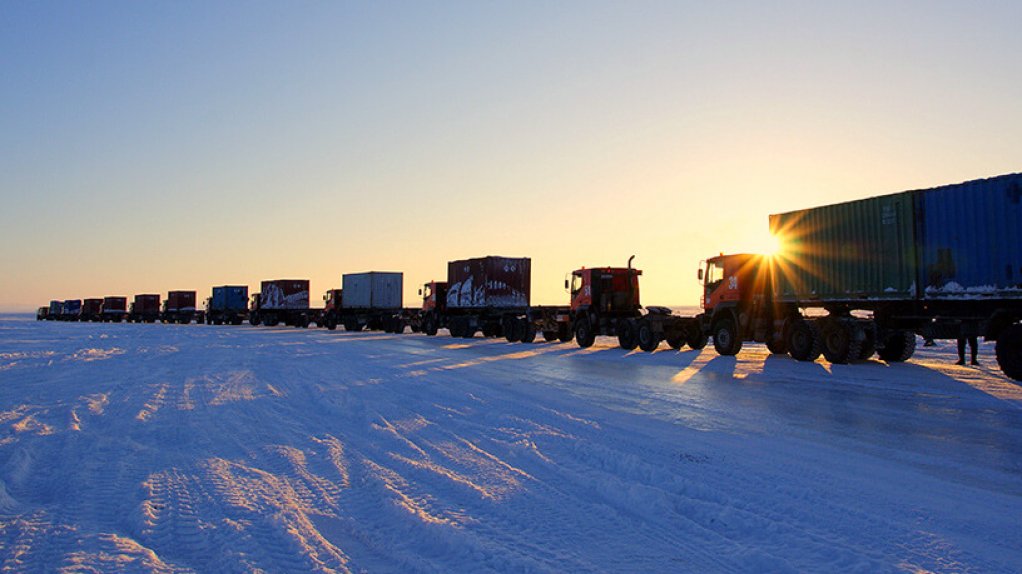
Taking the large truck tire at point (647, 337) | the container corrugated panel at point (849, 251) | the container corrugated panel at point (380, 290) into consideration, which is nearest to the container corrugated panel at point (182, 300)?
the container corrugated panel at point (380, 290)

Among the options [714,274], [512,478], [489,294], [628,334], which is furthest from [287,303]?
[512,478]

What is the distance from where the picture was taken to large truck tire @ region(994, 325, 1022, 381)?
12.5m

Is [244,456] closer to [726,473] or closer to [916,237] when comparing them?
[726,473]

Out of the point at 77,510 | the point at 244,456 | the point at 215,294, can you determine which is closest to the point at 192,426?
the point at 244,456

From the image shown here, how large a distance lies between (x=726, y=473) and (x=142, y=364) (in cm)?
1620

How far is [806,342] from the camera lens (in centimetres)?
1691

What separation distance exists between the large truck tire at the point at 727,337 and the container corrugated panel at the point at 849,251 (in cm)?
169

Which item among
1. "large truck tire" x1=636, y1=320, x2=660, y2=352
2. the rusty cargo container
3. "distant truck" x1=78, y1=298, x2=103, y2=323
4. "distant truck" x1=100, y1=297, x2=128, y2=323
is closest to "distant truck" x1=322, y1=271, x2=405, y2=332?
the rusty cargo container

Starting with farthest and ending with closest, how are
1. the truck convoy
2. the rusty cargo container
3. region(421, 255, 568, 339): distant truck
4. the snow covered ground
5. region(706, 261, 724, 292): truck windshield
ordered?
1. the rusty cargo container
2. region(421, 255, 568, 339): distant truck
3. region(706, 261, 724, 292): truck windshield
4. the truck convoy
5. the snow covered ground

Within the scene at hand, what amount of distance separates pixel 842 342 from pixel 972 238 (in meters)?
3.70

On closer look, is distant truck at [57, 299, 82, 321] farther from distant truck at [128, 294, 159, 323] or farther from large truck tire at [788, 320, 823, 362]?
large truck tire at [788, 320, 823, 362]

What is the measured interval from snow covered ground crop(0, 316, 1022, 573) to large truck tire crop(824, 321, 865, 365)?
3.86 m

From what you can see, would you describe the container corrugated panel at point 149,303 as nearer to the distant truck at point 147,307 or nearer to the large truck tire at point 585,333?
the distant truck at point 147,307

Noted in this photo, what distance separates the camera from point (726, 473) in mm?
5695
